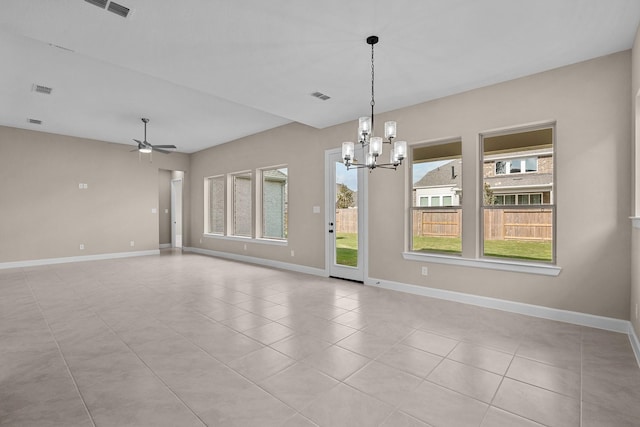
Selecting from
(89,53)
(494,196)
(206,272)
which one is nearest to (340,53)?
(89,53)

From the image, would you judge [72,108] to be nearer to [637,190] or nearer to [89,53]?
[89,53]

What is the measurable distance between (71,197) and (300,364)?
295 inches

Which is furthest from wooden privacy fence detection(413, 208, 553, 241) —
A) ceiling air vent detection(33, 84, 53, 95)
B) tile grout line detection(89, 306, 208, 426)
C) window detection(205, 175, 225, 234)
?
window detection(205, 175, 225, 234)

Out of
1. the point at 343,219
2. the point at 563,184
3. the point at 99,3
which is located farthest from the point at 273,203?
the point at 563,184

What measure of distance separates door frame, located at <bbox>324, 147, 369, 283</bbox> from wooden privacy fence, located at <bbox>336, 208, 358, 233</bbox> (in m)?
0.09

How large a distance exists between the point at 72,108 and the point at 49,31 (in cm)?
314

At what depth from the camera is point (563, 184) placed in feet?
11.0

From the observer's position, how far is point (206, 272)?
19.6ft

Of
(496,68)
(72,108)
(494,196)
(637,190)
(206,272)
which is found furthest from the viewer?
(206,272)

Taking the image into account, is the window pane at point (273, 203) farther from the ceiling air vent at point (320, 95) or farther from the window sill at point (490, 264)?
the window sill at point (490, 264)

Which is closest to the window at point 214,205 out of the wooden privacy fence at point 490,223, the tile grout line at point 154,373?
the tile grout line at point 154,373

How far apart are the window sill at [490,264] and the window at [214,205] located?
20.1ft

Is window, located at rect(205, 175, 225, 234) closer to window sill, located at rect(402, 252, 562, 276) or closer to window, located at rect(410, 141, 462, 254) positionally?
window, located at rect(410, 141, 462, 254)

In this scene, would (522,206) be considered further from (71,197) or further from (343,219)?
(71,197)
